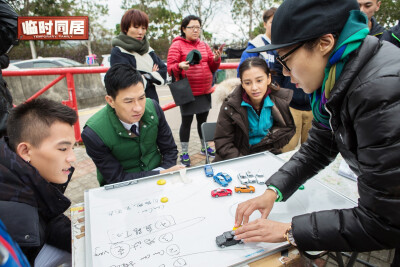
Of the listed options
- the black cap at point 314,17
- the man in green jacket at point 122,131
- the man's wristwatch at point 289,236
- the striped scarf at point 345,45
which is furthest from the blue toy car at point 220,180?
the black cap at point 314,17

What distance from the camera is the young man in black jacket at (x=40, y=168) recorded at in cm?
108

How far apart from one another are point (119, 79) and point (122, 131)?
37cm

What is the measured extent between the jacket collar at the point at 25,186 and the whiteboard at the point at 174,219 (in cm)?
16

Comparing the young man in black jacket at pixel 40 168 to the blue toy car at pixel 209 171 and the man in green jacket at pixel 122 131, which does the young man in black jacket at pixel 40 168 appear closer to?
the man in green jacket at pixel 122 131

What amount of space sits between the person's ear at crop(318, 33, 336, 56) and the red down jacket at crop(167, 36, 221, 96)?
231 cm

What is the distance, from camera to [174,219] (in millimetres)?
1113

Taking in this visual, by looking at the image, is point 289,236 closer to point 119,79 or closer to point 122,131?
point 122,131

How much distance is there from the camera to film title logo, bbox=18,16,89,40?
226 inches

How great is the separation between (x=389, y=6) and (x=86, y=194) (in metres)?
30.3

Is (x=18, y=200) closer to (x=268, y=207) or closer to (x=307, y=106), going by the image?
(x=268, y=207)

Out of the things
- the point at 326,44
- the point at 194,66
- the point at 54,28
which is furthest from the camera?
the point at 54,28

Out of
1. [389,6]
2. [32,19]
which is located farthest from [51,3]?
[389,6]

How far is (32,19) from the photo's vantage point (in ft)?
21.8

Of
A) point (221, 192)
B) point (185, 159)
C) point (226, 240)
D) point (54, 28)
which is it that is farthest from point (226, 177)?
point (54, 28)
